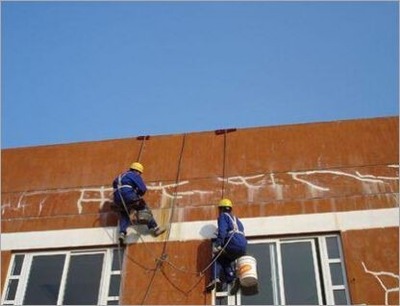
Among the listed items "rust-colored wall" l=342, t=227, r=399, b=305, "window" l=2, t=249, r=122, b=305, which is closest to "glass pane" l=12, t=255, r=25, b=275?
"window" l=2, t=249, r=122, b=305

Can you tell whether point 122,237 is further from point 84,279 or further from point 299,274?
point 299,274

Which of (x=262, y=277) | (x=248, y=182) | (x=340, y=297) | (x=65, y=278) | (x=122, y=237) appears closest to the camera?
(x=340, y=297)

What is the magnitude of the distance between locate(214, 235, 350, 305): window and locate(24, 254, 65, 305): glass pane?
2549 millimetres

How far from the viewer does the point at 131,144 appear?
37.3ft

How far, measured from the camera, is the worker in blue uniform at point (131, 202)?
9.90 metres

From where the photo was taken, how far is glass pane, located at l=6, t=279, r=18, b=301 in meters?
9.77

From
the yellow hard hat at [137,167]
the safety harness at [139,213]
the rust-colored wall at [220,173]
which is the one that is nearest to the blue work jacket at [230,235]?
the rust-colored wall at [220,173]

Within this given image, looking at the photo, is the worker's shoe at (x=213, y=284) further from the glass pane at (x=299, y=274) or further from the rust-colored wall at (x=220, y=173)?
the rust-colored wall at (x=220, y=173)

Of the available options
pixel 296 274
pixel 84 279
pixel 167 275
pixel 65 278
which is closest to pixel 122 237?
pixel 84 279

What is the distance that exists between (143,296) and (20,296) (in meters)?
2.00

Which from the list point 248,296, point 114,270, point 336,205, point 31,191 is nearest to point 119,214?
point 114,270

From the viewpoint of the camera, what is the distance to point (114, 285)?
9555 millimetres

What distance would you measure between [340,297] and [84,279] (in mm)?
3864

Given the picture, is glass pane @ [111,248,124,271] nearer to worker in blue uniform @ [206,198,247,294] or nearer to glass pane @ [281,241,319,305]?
worker in blue uniform @ [206,198,247,294]
